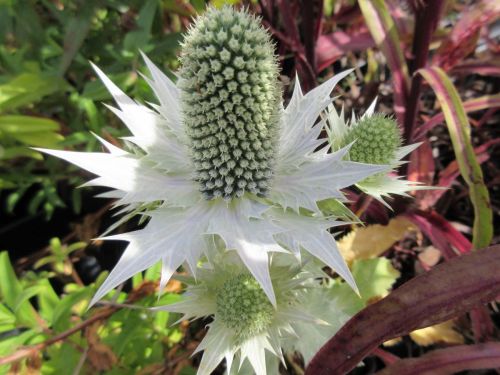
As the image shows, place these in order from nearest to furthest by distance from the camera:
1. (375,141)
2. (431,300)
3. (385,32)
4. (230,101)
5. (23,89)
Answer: (431,300) → (230,101) → (375,141) → (23,89) → (385,32)

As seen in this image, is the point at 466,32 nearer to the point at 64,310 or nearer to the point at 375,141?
the point at 375,141

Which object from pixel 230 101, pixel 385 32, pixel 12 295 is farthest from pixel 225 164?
pixel 385 32

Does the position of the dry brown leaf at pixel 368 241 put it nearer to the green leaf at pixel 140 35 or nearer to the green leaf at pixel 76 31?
the green leaf at pixel 140 35

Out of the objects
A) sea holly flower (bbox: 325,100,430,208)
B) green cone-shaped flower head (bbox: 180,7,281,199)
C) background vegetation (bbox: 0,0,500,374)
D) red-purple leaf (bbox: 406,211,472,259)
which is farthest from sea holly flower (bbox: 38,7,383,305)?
red-purple leaf (bbox: 406,211,472,259)

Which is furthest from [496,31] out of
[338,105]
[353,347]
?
[353,347]

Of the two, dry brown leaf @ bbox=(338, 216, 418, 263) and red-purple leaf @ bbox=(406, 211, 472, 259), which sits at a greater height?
dry brown leaf @ bbox=(338, 216, 418, 263)

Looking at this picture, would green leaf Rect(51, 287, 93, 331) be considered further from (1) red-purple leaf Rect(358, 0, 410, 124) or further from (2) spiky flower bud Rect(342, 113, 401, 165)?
(1) red-purple leaf Rect(358, 0, 410, 124)
